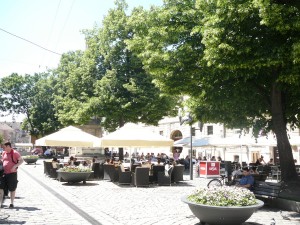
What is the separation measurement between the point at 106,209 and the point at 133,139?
634 cm

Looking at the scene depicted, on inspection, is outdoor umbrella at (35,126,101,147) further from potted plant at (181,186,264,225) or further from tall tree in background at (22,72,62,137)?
tall tree in background at (22,72,62,137)

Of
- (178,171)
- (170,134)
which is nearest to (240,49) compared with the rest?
(178,171)

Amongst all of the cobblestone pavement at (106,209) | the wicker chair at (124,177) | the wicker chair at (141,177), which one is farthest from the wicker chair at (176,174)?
the cobblestone pavement at (106,209)

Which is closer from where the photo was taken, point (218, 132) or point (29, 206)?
point (29, 206)

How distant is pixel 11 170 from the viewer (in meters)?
9.84

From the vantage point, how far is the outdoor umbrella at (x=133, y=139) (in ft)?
53.5

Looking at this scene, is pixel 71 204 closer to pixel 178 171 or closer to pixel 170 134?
pixel 178 171

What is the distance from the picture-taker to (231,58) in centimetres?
1060

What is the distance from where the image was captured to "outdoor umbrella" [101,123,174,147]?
16.3 metres

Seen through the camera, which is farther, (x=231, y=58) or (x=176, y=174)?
(x=176, y=174)

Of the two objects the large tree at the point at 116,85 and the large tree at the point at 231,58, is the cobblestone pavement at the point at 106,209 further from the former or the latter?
the large tree at the point at 116,85

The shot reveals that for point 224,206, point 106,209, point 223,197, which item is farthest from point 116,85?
point 224,206

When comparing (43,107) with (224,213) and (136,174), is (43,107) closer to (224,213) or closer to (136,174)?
(136,174)

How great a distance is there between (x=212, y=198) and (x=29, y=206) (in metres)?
5.62
